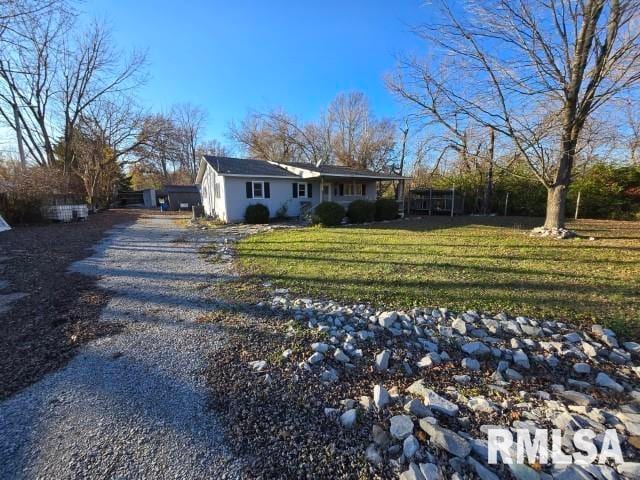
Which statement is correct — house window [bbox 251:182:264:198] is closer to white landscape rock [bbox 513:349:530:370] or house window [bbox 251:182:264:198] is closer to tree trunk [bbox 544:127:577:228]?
tree trunk [bbox 544:127:577:228]

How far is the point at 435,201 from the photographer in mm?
19109

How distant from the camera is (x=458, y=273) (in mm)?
5348

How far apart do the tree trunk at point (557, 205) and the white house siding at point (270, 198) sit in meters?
11.2

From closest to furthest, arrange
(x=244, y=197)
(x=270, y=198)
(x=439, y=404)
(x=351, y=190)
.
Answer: (x=439, y=404), (x=244, y=197), (x=270, y=198), (x=351, y=190)

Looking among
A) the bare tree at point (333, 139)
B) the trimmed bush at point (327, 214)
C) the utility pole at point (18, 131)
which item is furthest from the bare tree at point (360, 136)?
the utility pole at point (18, 131)

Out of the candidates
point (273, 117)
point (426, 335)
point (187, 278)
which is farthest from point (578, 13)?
point (273, 117)

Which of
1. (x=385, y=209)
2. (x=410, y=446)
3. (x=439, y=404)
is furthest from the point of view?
(x=385, y=209)

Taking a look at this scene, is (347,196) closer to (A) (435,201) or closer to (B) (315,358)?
(A) (435,201)

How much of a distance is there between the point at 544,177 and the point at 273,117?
26.3m

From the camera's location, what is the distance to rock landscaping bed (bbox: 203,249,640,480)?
168 cm

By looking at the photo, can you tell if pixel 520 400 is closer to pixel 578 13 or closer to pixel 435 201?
pixel 578 13

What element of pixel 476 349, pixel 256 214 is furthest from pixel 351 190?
pixel 476 349

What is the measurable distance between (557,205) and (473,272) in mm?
6248

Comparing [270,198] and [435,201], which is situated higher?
[270,198]
